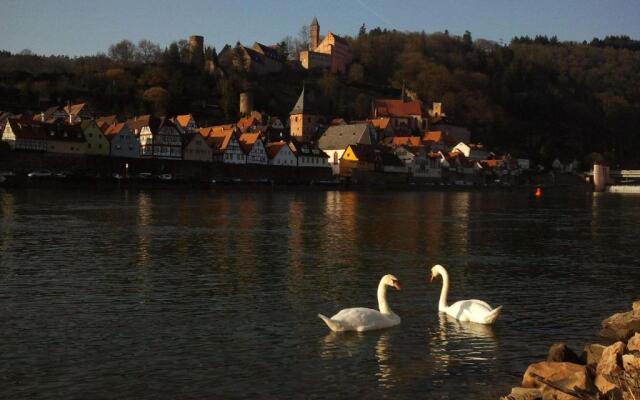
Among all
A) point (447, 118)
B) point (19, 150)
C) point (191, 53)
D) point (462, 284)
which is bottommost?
point (462, 284)

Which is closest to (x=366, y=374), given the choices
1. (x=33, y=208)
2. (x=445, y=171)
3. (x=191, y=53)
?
(x=33, y=208)

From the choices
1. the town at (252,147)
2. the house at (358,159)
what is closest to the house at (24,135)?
the town at (252,147)

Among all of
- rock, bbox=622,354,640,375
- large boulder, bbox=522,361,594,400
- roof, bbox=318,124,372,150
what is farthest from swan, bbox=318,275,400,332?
roof, bbox=318,124,372,150

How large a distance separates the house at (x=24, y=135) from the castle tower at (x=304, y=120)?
67476mm

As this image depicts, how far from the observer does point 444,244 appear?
34.8m

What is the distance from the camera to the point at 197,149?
4417 inches

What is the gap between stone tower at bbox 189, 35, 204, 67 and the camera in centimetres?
18321

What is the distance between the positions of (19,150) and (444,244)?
233 ft

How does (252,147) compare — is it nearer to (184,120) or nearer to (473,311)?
(184,120)

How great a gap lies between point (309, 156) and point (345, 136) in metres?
16.3

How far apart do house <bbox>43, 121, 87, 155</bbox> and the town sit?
14 cm

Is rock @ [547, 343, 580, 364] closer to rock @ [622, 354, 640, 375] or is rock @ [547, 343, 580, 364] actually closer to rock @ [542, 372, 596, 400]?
rock @ [622, 354, 640, 375]

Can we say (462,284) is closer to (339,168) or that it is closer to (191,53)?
(339,168)

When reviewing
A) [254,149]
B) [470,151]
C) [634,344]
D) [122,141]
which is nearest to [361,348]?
[634,344]
